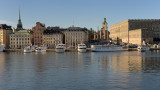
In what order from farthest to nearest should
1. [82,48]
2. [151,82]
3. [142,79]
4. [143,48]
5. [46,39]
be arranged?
[46,39], [143,48], [82,48], [142,79], [151,82]

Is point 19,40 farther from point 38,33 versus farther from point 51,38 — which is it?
point 51,38

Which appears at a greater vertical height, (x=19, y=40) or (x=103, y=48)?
(x=19, y=40)

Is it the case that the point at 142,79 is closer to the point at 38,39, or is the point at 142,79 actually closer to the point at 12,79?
the point at 12,79

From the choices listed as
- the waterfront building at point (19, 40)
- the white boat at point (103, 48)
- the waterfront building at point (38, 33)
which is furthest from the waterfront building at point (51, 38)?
the white boat at point (103, 48)

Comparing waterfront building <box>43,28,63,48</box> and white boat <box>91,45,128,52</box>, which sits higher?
waterfront building <box>43,28,63,48</box>

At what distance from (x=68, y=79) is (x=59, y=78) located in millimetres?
1880

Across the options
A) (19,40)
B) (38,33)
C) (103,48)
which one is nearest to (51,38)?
(38,33)


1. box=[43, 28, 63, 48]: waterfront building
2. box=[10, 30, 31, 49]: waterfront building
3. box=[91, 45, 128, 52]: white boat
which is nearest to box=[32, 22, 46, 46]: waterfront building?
box=[43, 28, 63, 48]: waterfront building

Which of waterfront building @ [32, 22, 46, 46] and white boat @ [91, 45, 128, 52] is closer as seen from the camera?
white boat @ [91, 45, 128, 52]

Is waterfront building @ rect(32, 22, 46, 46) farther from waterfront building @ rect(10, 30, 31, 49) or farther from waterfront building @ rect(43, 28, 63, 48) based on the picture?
waterfront building @ rect(10, 30, 31, 49)

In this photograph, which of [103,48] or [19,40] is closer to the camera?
[103,48]

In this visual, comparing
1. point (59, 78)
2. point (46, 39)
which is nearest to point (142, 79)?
point (59, 78)

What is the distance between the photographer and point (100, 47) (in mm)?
163125

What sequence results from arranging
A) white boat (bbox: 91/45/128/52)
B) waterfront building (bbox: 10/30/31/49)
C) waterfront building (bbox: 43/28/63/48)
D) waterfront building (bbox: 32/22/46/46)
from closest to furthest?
white boat (bbox: 91/45/128/52)
waterfront building (bbox: 43/28/63/48)
waterfront building (bbox: 32/22/46/46)
waterfront building (bbox: 10/30/31/49)
